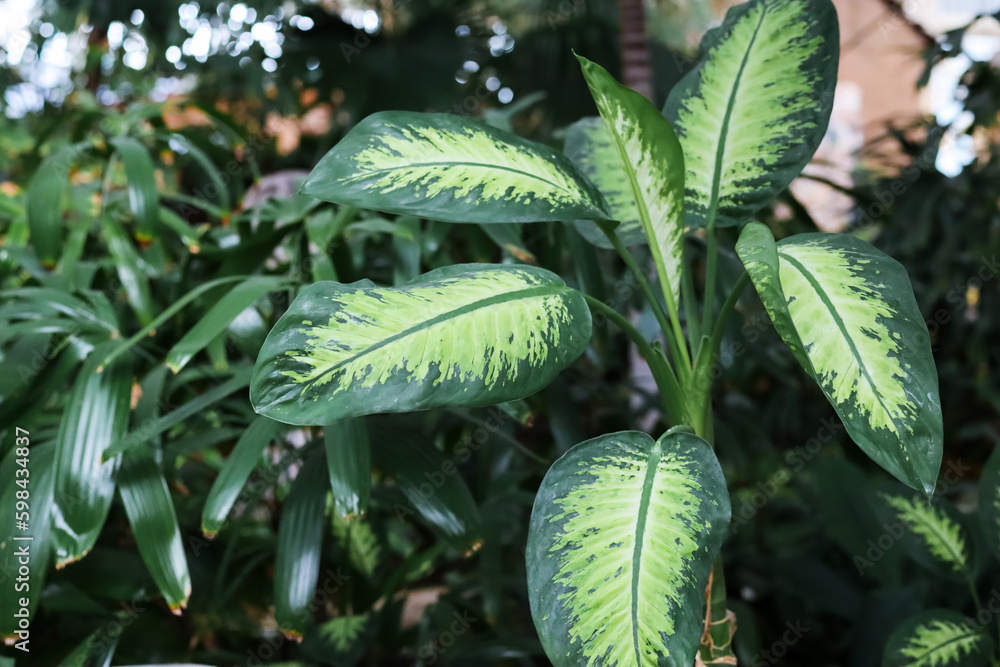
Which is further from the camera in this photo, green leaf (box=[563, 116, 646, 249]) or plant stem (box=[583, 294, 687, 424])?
green leaf (box=[563, 116, 646, 249])

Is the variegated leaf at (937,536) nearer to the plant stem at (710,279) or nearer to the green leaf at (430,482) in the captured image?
the plant stem at (710,279)

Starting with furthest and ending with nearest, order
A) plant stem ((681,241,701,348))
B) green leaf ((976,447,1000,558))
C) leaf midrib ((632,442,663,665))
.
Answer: green leaf ((976,447,1000,558)) → plant stem ((681,241,701,348)) → leaf midrib ((632,442,663,665))

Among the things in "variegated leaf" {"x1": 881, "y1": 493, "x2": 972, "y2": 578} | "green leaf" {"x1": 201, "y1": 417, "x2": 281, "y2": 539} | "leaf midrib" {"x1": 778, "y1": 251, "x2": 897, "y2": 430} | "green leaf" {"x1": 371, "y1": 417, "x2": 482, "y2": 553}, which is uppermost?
"leaf midrib" {"x1": 778, "y1": 251, "x2": 897, "y2": 430}

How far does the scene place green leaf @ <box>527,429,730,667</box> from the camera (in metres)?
0.48

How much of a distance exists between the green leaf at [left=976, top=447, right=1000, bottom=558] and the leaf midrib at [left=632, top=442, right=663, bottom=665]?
0.53m

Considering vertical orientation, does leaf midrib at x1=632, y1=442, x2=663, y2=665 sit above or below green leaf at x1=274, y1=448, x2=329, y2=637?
above

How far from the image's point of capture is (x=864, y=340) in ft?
1.74

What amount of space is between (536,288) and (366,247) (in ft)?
2.11

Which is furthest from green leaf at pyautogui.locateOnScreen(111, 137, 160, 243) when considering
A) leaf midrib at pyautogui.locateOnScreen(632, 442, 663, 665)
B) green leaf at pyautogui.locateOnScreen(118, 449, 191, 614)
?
leaf midrib at pyautogui.locateOnScreen(632, 442, 663, 665)

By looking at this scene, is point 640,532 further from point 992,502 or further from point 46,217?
point 46,217

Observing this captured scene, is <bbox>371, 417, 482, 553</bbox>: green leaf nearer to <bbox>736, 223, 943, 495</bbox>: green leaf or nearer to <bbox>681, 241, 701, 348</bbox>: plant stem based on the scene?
<bbox>681, 241, 701, 348</bbox>: plant stem

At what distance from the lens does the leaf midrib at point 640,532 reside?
0.48 metres

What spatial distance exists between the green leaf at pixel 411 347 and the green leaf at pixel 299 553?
1.15ft

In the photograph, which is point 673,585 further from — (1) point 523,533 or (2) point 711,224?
(1) point 523,533
